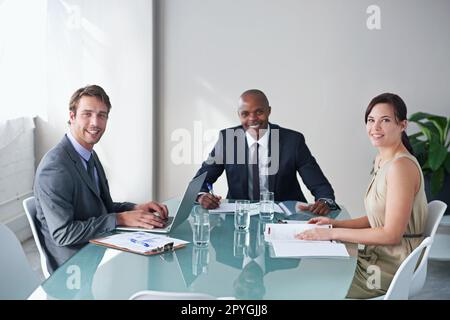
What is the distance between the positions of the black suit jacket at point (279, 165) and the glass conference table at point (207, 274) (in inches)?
48.8

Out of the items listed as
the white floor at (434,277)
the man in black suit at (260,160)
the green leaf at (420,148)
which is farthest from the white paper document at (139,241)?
the green leaf at (420,148)

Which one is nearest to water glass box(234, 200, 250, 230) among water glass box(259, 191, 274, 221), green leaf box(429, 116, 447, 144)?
water glass box(259, 191, 274, 221)

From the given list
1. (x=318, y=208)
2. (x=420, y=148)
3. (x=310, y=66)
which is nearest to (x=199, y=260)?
(x=318, y=208)

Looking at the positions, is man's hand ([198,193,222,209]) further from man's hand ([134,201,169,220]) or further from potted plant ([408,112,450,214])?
potted plant ([408,112,450,214])

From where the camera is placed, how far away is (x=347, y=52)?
4676 mm

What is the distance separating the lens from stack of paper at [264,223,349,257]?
1.97 m

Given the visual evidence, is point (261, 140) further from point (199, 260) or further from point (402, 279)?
point (402, 279)

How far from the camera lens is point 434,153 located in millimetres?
4117

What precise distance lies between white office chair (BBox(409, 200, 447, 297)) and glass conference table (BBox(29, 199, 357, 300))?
0.30 meters

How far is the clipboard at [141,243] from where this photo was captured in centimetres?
196

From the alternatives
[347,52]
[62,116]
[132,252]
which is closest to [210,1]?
[347,52]

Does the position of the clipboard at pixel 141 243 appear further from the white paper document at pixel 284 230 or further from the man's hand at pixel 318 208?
the man's hand at pixel 318 208

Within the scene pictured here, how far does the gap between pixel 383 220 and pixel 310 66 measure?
260 centimetres

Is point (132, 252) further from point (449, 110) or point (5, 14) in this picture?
point (449, 110)
